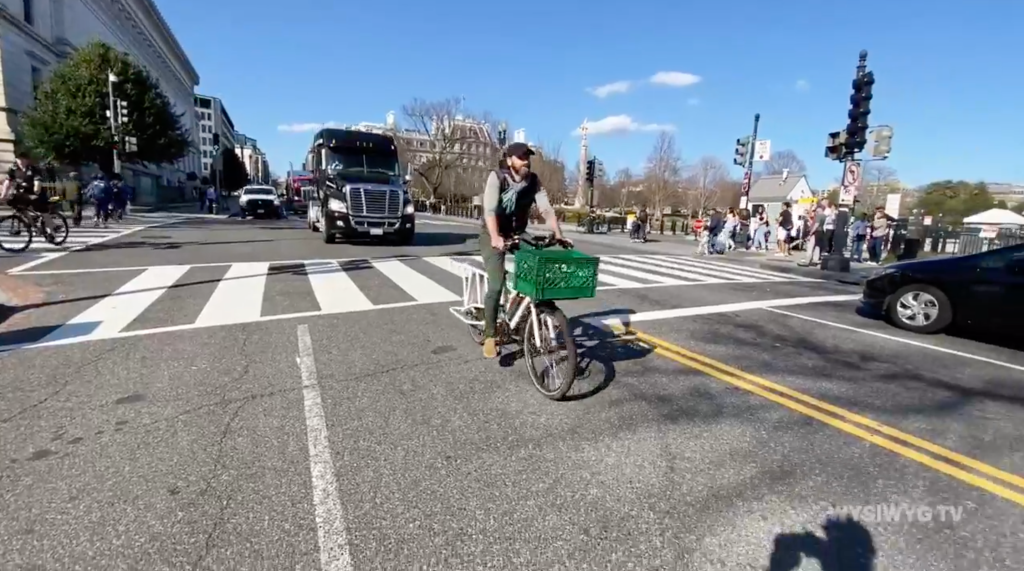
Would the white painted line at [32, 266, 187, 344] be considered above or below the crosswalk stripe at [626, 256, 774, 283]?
below

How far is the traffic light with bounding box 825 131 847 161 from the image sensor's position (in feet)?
41.1

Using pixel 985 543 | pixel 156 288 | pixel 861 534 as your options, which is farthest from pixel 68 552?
pixel 156 288

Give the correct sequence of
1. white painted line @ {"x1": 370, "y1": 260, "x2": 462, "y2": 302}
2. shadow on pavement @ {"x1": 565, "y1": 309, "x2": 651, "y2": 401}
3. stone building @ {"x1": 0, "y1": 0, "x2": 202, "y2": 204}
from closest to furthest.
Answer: shadow on pavement @ {"x1": 565, "y1": 309, "x2": 651, "y2": 401}, white painted line @ {"x1": 370, "y1": 260, "x2": 462, "y2": 302}, stone building @ {"x1": 0, "y1": 0, "x2": 202, "y2": 204}

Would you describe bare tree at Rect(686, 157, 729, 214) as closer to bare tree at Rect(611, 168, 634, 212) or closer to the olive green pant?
bare tree at Rect(611, 168, 634, 212)

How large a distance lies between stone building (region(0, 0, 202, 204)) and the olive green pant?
39105mm

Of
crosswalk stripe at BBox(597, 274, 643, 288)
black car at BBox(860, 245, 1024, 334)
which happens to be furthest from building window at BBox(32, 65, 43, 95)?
black car at BBox(860, 245, 1024, 334)

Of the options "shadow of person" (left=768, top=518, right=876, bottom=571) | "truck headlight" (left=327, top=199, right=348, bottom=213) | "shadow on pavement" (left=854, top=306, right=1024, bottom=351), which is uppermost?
"truck headlight" (left=327, top=199, right=348, bottom=213)

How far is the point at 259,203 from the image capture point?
27.9 meters

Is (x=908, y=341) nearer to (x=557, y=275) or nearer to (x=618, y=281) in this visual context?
(x=618, y=281)

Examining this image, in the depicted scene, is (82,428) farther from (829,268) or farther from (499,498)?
(829,268)

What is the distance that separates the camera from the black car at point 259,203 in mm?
27812

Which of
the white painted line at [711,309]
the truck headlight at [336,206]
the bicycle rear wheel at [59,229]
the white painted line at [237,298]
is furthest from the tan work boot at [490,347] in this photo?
the bicycle rear wheel at [59,229]

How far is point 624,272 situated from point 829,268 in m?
5.79

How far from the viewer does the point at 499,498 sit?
2.75 m
